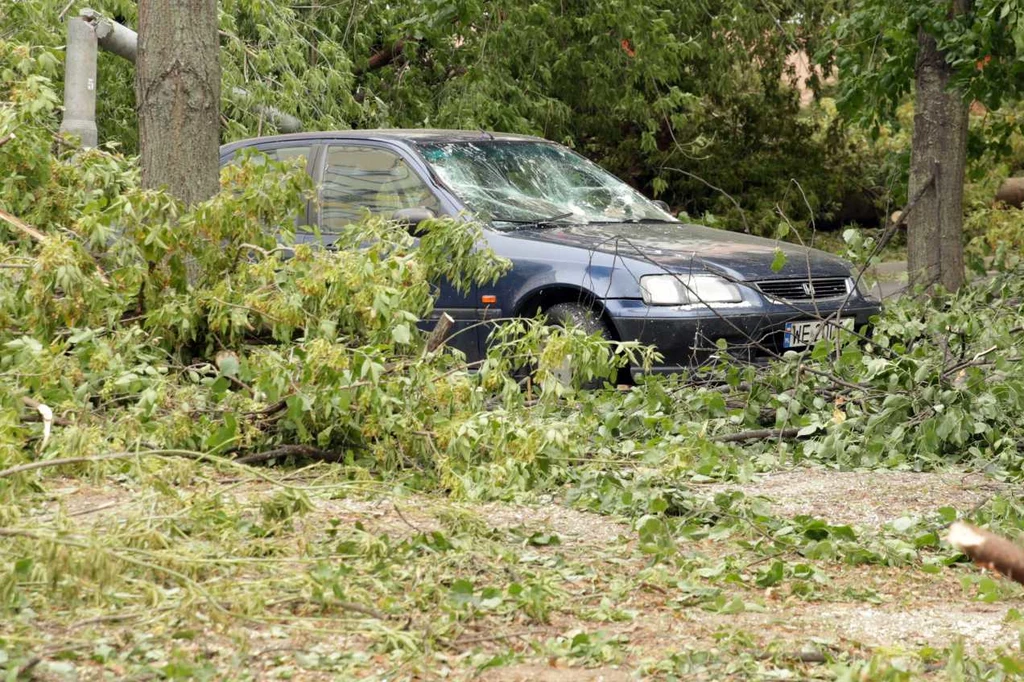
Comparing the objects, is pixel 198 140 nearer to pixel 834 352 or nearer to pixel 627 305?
pixel 627 305

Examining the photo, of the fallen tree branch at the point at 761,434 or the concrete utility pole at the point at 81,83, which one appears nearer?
the fallen tree branch at the point at 761,434

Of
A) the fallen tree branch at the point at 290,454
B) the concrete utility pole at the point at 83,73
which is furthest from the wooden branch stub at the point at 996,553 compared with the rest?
the concrete utility pole at the point at 83,73

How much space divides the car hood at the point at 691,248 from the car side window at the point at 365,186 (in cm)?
72

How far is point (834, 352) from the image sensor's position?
7.39 meters

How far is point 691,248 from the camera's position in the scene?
8305 millimetres

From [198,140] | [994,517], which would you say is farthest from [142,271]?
[994,517]

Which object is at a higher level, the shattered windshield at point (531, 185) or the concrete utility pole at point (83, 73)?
the concrete utility pole at point (83, 73)

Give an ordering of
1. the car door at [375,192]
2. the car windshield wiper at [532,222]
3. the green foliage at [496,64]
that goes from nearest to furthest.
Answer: the car door at [375,192] → the car windshield wiper at [532,222] → the green foliage at [496,64]

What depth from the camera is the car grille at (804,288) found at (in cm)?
809

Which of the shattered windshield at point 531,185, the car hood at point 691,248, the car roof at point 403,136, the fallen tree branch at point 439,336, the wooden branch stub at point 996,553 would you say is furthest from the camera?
the car roof at point 403,136

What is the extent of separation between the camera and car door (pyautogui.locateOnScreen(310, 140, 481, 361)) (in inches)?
330

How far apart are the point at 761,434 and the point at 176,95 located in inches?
137

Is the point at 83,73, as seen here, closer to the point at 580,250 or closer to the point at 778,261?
the point at 580,250

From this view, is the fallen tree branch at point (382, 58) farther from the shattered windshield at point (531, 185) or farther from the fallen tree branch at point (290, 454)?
the fallen tree branch at point (290, 454)
